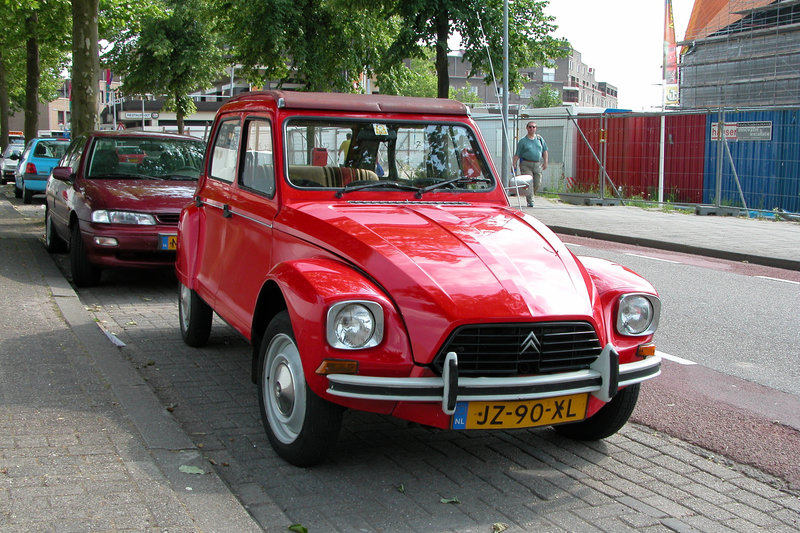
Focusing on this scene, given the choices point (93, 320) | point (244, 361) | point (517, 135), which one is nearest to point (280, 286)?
point (244, 361)

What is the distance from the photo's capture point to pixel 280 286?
4.19 metres

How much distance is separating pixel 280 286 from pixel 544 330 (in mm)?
1285

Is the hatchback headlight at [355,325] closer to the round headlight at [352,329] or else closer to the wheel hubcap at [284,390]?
the round headlight at [352,329]

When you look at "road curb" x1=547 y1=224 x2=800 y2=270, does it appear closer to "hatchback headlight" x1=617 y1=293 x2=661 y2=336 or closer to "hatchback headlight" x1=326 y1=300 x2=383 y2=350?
"hatchback headlight" x1=617 y1=293 x2=661 y2=336

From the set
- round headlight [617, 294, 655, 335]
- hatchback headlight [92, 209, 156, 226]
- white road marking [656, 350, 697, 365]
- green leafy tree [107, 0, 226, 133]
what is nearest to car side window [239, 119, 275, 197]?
round headlight [617, 294, 655, 335]

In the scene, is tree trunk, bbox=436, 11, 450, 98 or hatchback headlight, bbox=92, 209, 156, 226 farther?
tree trunk, bbox=436, 11, 450, 98

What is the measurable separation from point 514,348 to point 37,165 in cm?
2198

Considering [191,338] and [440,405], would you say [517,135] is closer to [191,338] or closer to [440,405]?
[191,338]

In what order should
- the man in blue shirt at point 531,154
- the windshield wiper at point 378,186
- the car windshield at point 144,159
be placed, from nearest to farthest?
the windshield wiper at point 378,186 → the car windshield at point 144,159 → the man in blue shirt at point 531,154

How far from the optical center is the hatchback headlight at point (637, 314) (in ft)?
13.8

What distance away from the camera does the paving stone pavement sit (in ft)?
11.8

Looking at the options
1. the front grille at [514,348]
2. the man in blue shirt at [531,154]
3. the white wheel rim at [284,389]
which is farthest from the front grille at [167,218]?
the man in blue shirt at [531,154]

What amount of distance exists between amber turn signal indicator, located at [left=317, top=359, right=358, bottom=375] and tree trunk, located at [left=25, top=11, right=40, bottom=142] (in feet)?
86.4

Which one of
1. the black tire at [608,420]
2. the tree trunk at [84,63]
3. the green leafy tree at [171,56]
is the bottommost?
the black tire at [608,420]
